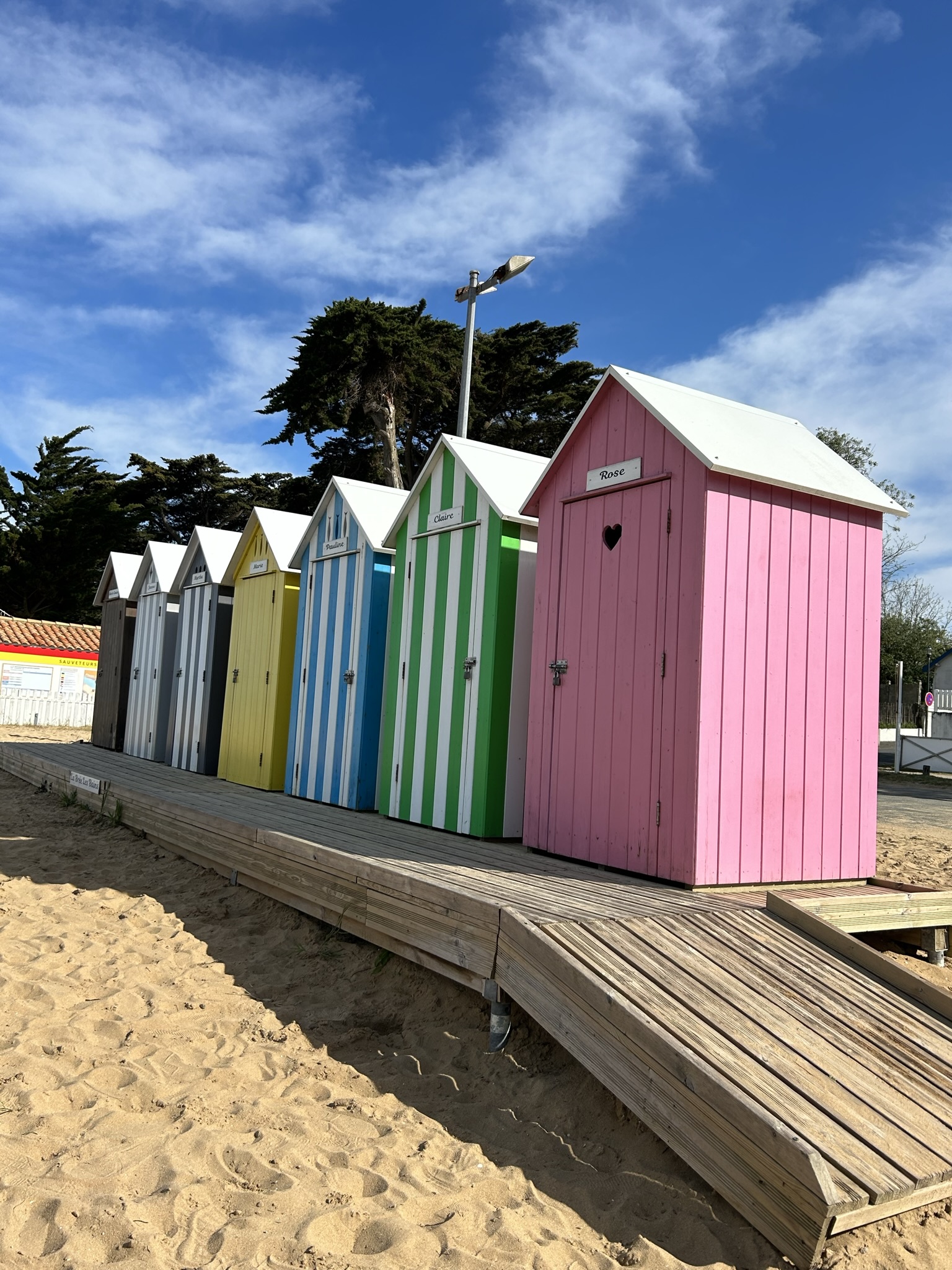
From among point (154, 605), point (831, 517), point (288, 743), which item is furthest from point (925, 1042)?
point (154, 605)

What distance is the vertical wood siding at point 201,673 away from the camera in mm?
10898

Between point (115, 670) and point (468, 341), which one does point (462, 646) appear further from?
point (115, 670)

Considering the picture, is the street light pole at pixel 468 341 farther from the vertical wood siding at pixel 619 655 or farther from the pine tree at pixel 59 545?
the pine tree at pixel 59 545

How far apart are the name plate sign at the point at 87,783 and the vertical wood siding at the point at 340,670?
1.84 meters

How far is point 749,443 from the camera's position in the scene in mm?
5711

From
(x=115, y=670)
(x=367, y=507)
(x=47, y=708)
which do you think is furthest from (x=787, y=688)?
(x=47, y=708)

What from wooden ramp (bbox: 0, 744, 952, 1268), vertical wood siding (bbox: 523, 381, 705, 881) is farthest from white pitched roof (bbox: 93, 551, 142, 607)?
vertical wood siding (bbox: 523, 381, 705, 881)

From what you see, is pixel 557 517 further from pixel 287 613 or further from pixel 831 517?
pixel 287 613

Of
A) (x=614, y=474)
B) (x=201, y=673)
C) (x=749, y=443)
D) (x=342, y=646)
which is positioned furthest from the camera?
(x=201, y=673)

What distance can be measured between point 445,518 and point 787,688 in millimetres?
2880

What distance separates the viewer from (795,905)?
14.7 feet

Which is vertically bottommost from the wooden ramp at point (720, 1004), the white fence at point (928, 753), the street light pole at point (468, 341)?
the wooden ramp at point (720, 1004)

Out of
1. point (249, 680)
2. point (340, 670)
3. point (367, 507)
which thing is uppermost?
point (367, 507)

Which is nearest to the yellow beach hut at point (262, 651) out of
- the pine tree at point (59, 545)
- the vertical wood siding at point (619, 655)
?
the vertical wood siding at point (619, 655)
